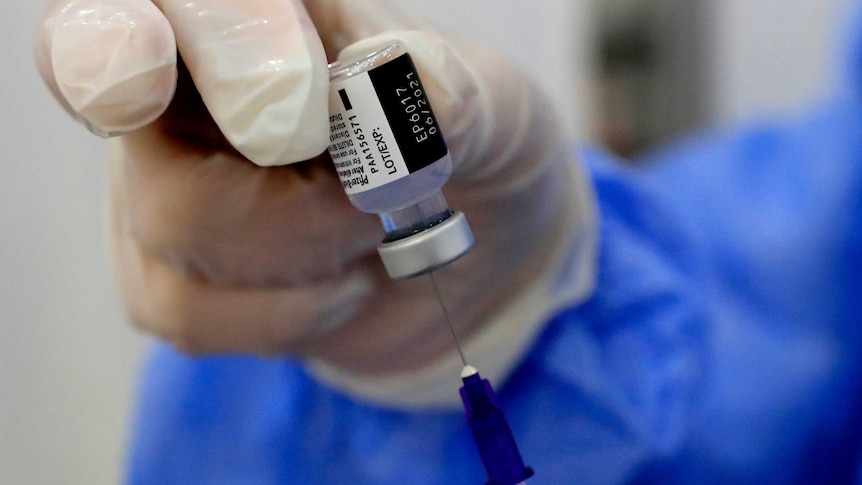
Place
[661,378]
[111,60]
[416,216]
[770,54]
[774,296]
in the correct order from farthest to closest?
[770,54] → [774,296] → [661,378] → [416,216] → [111,60]

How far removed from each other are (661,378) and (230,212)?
481mm

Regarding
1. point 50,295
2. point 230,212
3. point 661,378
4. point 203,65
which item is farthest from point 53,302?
point 661,378

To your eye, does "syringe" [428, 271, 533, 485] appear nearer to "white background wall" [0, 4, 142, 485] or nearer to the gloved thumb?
the gloved thumb

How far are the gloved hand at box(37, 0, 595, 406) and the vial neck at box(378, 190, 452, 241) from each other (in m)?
0.06

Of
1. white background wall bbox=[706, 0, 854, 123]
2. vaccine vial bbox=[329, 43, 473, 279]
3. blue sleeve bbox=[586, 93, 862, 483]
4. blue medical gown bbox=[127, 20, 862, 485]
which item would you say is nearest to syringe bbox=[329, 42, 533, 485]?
vaccine vial bbox=[329, 43, 473, 279]

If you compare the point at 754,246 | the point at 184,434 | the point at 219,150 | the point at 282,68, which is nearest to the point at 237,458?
the point at 184,434

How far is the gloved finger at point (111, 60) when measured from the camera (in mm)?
361

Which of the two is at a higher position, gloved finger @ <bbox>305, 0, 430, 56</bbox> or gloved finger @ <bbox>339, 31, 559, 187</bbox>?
gloved finger @ <bbox>305, 0, 430, 56</bbox>

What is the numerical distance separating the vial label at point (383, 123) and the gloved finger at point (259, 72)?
1 centimetres

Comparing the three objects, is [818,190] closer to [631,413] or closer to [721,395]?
[721,395]

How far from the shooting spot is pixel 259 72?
1.29 ft

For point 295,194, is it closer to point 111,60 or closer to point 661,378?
point 111,60

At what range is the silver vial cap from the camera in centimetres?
44

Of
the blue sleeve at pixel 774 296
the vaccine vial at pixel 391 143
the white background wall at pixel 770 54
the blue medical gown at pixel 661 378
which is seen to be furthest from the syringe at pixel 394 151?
the white background wall at pixel 770 54
